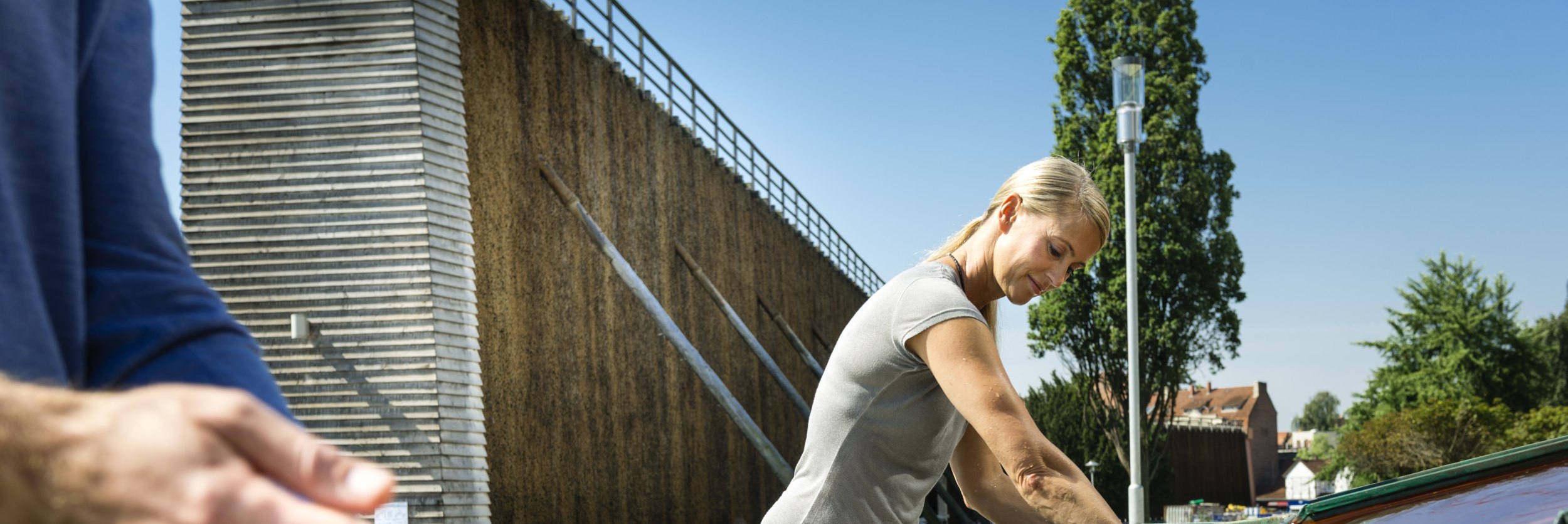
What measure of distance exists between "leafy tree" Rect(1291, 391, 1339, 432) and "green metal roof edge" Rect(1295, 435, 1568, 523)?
10663 cm

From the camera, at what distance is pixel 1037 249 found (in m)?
2.30

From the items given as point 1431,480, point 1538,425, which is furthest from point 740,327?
point 1538,425

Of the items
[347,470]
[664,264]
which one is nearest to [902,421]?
[347,470]

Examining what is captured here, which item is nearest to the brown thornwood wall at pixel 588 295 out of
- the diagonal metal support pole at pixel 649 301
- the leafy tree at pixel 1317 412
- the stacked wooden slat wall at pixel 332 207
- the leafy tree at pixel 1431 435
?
the diagonal metal support pole at pixel 649 301

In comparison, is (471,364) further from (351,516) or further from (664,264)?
(351,516)

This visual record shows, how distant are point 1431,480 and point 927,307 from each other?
862 mm

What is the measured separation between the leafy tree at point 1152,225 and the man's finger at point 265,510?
26238mm

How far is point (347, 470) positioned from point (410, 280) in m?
12.3

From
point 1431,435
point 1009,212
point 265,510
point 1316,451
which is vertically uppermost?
point 1009,212

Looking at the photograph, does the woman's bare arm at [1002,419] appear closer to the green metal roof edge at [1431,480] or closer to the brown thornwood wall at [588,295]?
the green metal roof edge at [1431,480]

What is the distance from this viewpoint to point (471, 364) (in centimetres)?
1240

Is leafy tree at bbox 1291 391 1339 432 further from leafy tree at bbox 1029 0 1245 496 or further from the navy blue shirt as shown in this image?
the navy blue shirt

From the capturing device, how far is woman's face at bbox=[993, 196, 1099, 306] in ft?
7.50

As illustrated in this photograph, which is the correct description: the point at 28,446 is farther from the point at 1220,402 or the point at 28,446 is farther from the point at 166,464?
the point at 1220,402
